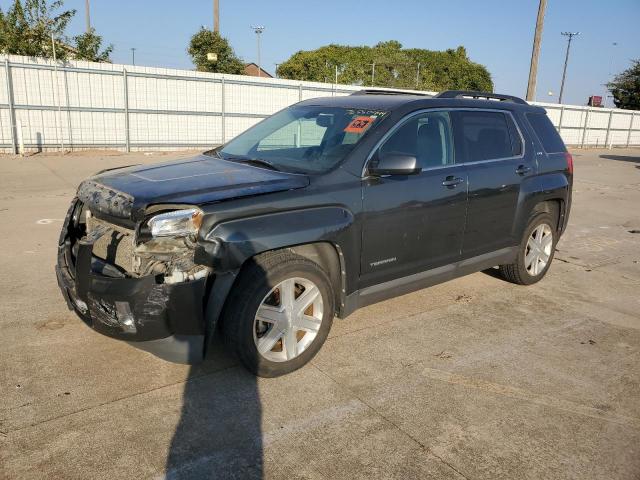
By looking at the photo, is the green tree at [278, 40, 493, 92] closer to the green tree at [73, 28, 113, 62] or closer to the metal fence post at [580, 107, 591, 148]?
the metal fence post at [580, 107, 591, 148]

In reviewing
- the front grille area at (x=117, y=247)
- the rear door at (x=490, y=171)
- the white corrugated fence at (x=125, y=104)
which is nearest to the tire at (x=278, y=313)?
the front grille area at (x=117, y=247)

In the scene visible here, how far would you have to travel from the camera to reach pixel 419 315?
4781 millimetres

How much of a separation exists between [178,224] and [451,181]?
2.29 m

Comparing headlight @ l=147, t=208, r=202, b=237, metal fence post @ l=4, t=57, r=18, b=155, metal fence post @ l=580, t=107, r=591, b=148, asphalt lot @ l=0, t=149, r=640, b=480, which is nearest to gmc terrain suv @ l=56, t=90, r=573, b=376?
headlight @ l=147, t=208, r=202, b=237

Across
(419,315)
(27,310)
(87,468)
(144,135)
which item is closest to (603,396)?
(419,315)

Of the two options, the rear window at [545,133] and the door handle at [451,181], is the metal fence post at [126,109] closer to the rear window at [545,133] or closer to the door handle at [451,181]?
the rear window at [545,133]

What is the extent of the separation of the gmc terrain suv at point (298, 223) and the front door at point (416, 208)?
0.01m

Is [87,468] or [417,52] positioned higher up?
[417,52]

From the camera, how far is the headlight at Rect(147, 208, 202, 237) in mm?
3131

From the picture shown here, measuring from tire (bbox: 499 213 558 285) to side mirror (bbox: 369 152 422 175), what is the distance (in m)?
2.13

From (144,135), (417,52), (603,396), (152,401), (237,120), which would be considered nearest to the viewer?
(152,401)

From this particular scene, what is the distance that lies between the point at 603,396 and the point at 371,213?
76.4 inches

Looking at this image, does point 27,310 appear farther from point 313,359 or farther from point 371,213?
point 371,213

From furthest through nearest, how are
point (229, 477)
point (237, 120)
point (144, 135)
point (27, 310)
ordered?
point (237, 120) → point (144, 135) → point (27, 310) → point (229, 477)
